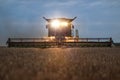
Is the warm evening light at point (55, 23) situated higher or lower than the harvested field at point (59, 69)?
higher

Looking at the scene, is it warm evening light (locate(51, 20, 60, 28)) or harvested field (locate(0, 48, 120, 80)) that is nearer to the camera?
harvested field (locate(0, 48, 120, 80))

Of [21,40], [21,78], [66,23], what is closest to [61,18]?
[66,23]

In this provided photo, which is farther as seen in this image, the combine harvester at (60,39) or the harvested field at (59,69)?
the combine harvester at (60,39)

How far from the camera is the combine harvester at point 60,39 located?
59.8 metres

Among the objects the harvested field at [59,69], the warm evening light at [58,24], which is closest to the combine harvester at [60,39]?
the warm evening light at [58,24]

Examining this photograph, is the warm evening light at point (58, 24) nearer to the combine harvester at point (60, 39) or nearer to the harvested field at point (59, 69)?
the combine harvester at point (60, 39)

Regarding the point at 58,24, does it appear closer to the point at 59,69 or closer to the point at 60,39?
the point at 60,39

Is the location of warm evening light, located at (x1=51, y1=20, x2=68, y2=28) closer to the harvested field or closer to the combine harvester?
the combine harvester

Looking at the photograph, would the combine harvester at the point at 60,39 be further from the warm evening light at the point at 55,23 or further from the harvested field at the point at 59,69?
the harvested field at the point at 59,69

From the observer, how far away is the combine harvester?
2352 inches

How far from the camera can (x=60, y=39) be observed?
62094 millimetres

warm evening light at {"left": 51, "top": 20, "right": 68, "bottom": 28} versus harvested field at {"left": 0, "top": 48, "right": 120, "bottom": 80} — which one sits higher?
warm evening light at {"left": 51, "top": 20, "right": 68, "bottom": 28}

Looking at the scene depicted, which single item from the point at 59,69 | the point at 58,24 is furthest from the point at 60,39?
the point at 59,69

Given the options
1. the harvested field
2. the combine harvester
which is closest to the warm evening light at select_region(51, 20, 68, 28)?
the combine harvester
